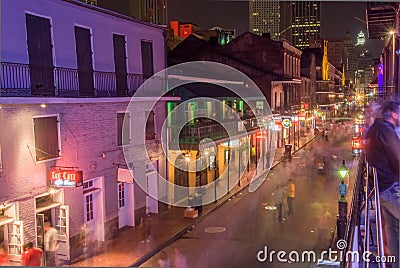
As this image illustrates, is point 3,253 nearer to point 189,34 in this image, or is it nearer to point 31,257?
point 31,257

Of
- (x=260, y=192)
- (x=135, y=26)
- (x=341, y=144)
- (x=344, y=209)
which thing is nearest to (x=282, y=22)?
(x=341, y=144)

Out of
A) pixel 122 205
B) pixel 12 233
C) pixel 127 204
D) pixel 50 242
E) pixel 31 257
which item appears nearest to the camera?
pixel 31 257

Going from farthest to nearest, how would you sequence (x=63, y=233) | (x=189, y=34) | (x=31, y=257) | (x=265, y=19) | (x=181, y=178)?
(x=265, y=19)
(x=189, y=34)
(x=181, y=178)
(x=63, y=233)
(x=31, y=257)

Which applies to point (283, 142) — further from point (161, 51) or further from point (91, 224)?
point (91, 224)

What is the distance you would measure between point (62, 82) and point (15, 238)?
4.12m

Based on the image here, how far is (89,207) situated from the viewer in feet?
44.2

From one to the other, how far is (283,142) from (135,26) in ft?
82.7

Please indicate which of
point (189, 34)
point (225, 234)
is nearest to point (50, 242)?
point (225, 234)

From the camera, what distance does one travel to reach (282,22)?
47.6 m

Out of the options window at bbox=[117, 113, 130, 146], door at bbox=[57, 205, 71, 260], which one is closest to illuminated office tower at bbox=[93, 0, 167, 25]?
window at bbox=[117, 113, 130, 146]

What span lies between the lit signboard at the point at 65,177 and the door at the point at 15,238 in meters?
1.29

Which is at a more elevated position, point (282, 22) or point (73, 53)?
point (282, 22)

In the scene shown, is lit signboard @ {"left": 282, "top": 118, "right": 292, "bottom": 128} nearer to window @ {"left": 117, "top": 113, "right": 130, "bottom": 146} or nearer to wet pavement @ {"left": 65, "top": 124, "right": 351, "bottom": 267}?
wet pavement @ {"left": 65, "top": 124, "right": 351, "bottom": 267}

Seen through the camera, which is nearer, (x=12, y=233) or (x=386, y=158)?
(x=386, y=158)
